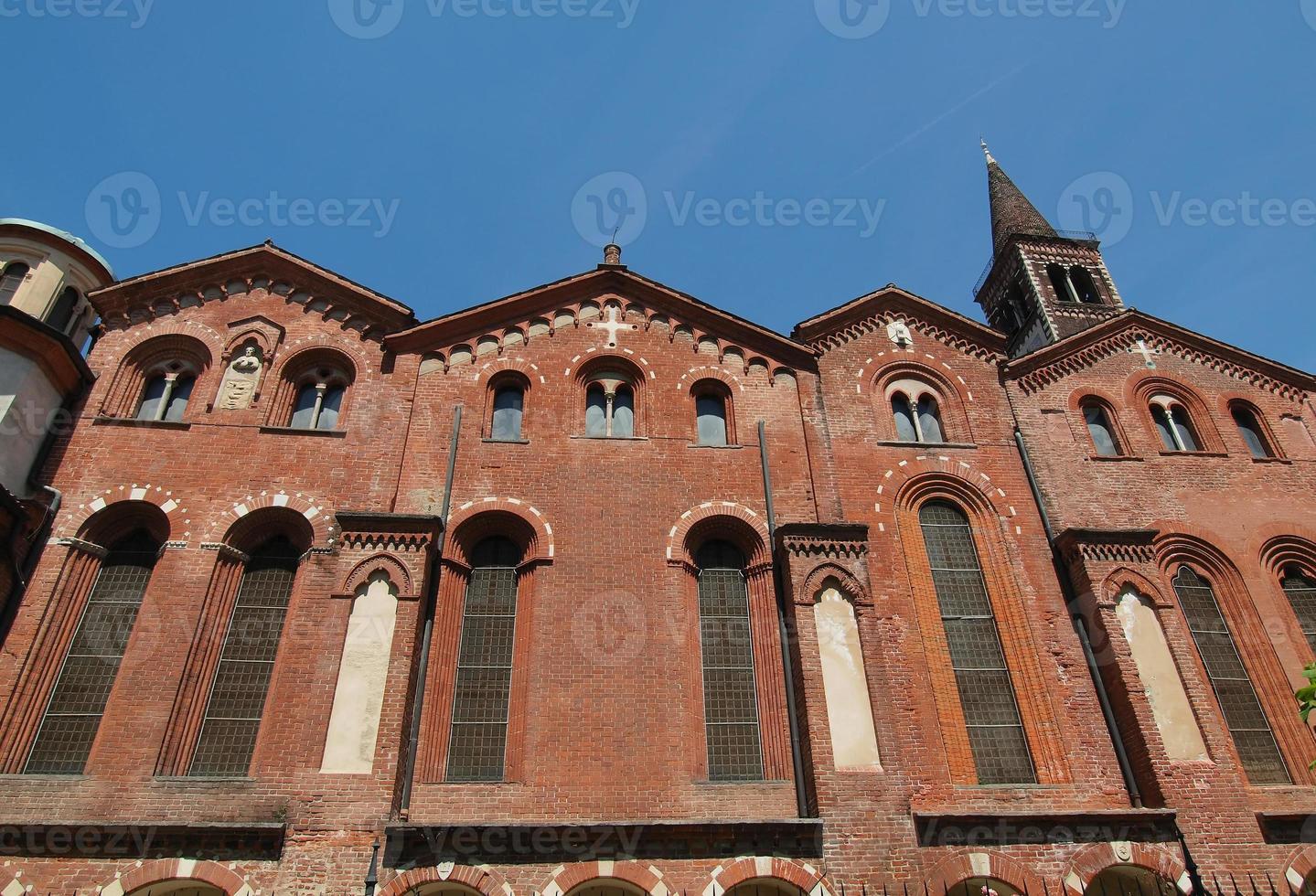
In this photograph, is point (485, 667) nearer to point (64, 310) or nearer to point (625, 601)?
point (625, 601)

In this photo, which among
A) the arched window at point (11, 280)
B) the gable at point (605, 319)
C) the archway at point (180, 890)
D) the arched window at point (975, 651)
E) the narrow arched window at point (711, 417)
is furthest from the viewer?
the arched window at point (11, 280)

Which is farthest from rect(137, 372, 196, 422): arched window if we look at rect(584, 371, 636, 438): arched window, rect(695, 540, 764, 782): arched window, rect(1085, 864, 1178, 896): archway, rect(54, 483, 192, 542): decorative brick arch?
rect(1085, 864, 1178, 896): archway

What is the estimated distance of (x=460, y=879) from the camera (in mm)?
12367

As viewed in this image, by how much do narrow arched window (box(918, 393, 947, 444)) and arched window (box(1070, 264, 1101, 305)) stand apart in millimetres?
18880

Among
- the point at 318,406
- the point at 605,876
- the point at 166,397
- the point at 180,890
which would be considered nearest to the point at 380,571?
the point at 318,406

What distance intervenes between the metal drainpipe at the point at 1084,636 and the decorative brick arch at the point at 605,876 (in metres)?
8.22

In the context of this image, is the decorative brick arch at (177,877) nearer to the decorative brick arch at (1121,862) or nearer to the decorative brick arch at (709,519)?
the decorative brick arch at (709,519)

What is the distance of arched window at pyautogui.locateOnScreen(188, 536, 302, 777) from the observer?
13.9 m

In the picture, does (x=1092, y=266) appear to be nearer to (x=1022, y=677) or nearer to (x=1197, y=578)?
(x=1197, y=578)

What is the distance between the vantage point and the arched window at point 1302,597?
56.7ft

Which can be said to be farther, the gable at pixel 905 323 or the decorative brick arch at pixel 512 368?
the gable at pixel 905 323

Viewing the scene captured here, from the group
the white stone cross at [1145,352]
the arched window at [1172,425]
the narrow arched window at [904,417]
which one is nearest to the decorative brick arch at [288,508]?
the narrow arched window at [904,417]

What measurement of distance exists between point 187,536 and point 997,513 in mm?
15529

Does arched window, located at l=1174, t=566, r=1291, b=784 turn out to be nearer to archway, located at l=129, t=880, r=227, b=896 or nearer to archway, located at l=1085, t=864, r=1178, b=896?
archway, located at l=1085, t=864, r=1178, b=896
